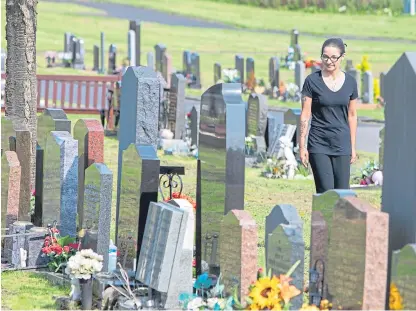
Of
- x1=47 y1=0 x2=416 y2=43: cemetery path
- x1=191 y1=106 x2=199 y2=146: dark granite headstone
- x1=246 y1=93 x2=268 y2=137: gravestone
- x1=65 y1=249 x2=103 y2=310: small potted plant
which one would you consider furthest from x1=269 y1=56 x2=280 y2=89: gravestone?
x1=65 y1=249 x2=103 y2=310: small potted plant

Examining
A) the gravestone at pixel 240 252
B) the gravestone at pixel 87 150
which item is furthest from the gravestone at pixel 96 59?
the gravestone at pixel 240 252

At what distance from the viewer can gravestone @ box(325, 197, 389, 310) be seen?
944cm

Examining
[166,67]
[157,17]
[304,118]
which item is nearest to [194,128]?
[304,118]

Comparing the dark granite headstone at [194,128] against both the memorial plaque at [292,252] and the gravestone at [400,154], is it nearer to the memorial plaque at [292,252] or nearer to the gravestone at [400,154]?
the gravestone at [400,154]

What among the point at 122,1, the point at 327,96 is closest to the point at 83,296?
the point at 327,96

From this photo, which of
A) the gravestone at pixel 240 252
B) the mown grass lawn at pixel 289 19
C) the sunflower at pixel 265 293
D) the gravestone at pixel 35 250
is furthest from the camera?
the mown grass lawn at pixel 289 19

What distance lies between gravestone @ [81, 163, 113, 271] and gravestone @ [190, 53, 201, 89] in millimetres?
25626

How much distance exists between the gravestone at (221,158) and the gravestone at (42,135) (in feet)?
7.09

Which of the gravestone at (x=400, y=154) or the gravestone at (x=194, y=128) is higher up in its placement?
the gravestone at (x=400, y=154)

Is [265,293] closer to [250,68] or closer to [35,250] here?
[35,250]

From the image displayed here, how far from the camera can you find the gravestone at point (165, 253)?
10.7 m

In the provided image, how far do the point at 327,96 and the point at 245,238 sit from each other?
84.7 inches

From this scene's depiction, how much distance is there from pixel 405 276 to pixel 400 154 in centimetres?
116

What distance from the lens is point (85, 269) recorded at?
37.2ft
